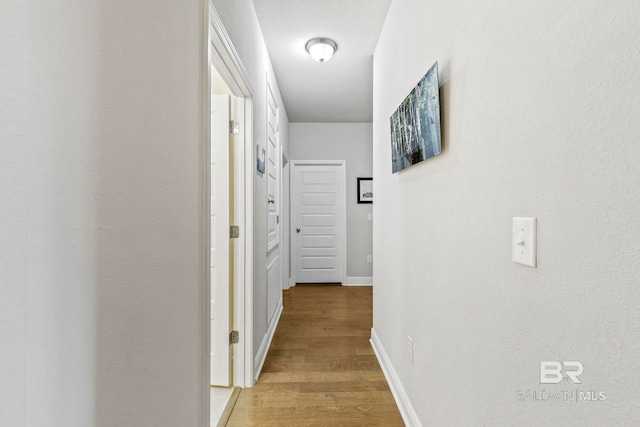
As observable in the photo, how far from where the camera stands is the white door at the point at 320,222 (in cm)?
507

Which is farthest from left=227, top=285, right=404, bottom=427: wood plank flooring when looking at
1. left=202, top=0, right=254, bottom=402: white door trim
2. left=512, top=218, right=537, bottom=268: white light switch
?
left=512, top=218, right=537, bottom=268: white light switch

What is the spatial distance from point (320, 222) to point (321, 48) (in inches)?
112

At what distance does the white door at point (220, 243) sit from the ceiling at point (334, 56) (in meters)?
0.88

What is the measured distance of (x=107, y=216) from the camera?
2.35ft

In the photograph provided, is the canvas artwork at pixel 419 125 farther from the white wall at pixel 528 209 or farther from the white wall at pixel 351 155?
the white wall at pixel 351 155

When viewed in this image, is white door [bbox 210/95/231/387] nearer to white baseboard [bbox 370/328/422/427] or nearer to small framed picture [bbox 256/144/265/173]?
small framed picture [bbox 256/144/265/173]

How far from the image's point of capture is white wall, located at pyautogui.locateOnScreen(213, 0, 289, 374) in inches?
72.4

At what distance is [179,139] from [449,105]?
1007 millimetres

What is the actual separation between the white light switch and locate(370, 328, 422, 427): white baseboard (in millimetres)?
1169

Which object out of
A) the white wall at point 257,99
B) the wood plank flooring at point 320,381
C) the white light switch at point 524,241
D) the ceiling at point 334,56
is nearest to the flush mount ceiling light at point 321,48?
the ceiling at point 334,56

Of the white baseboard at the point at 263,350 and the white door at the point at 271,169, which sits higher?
the white door at the point at 271,169

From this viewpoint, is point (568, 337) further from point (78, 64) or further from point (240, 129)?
point (240, 129)

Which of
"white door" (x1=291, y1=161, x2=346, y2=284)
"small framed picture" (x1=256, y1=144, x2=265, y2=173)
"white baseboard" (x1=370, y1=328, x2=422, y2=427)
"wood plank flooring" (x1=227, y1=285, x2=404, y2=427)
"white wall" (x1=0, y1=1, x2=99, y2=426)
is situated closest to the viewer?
"white wall" (x1=0, y1=1, x2=99, y2=426)

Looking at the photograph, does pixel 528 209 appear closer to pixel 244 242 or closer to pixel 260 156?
pixel 244 242
